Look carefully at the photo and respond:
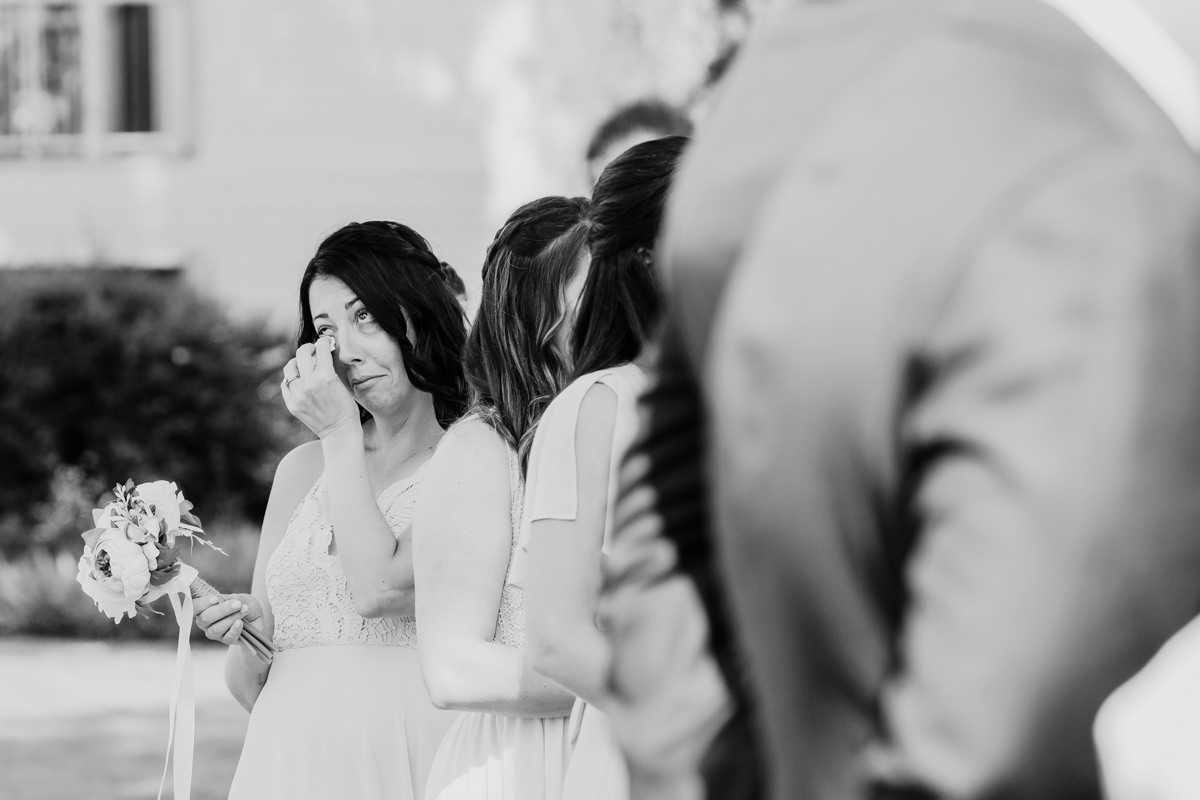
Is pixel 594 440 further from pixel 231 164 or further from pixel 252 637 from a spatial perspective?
pixel 231 164

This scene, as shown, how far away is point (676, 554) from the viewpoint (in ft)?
4.52

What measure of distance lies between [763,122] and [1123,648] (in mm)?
540

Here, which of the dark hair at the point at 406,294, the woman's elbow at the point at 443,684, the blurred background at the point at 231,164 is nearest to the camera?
the woman's elbow at the point at 443,684

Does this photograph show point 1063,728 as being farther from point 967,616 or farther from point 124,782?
point 124,782

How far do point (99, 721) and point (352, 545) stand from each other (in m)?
6.45

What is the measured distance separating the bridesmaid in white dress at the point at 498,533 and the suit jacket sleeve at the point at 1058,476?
193cm

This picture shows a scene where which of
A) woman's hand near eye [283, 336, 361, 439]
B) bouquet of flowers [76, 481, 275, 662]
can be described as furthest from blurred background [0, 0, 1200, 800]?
woman's hand near eye [283, 336, 361, 439]

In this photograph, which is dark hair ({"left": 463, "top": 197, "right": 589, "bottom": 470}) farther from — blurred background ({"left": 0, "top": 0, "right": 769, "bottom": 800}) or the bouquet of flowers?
blurred background ({"left": 0, "top": 0, "right": 769, "bottom": 800})

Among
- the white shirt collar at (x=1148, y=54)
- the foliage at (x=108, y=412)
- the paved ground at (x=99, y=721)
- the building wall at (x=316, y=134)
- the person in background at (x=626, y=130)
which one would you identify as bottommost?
the paved ground at (x=99, y=721)

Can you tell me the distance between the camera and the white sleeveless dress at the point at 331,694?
3.47 m

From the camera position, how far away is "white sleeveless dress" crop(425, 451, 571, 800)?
2980 mm

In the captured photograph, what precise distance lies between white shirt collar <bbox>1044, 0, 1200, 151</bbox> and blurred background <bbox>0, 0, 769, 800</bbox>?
11702 mm

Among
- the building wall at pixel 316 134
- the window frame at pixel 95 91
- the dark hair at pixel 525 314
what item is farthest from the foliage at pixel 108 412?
the dark hair at pixel 525 314

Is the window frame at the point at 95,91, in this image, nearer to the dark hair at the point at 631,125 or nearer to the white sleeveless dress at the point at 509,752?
the dark hair at the point at 631,125
